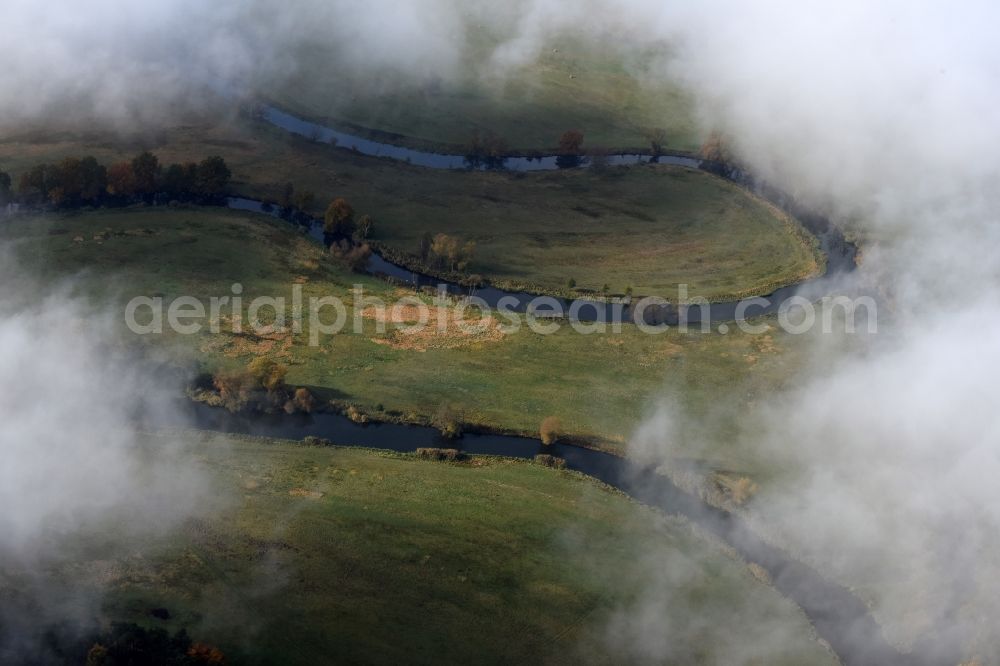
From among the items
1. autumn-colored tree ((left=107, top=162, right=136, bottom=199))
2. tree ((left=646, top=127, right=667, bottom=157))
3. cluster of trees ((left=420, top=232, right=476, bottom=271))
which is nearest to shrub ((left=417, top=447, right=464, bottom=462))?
cluster of trees ((left=420, top=232, right=476, bottom=271))

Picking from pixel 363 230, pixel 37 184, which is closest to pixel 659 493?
pixel 363 230

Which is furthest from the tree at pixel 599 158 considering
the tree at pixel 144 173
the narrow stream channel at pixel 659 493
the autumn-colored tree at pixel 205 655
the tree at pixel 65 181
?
the autumn-colored tree at pixel 205 655

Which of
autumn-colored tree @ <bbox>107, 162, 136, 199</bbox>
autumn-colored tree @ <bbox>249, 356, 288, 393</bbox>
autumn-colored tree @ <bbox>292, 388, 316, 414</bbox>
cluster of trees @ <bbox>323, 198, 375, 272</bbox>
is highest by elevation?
autumn-colored tree @ <bbox>107, 162, 136, 199</bbox>

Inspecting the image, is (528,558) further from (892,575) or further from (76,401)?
(76,401)

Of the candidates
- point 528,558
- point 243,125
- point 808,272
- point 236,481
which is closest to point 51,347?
point 236,481

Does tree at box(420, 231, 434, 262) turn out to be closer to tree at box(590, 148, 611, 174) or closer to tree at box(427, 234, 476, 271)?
tree at box(427, 234, 476, 271)

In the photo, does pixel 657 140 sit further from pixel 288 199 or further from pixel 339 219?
pixel 288 199
